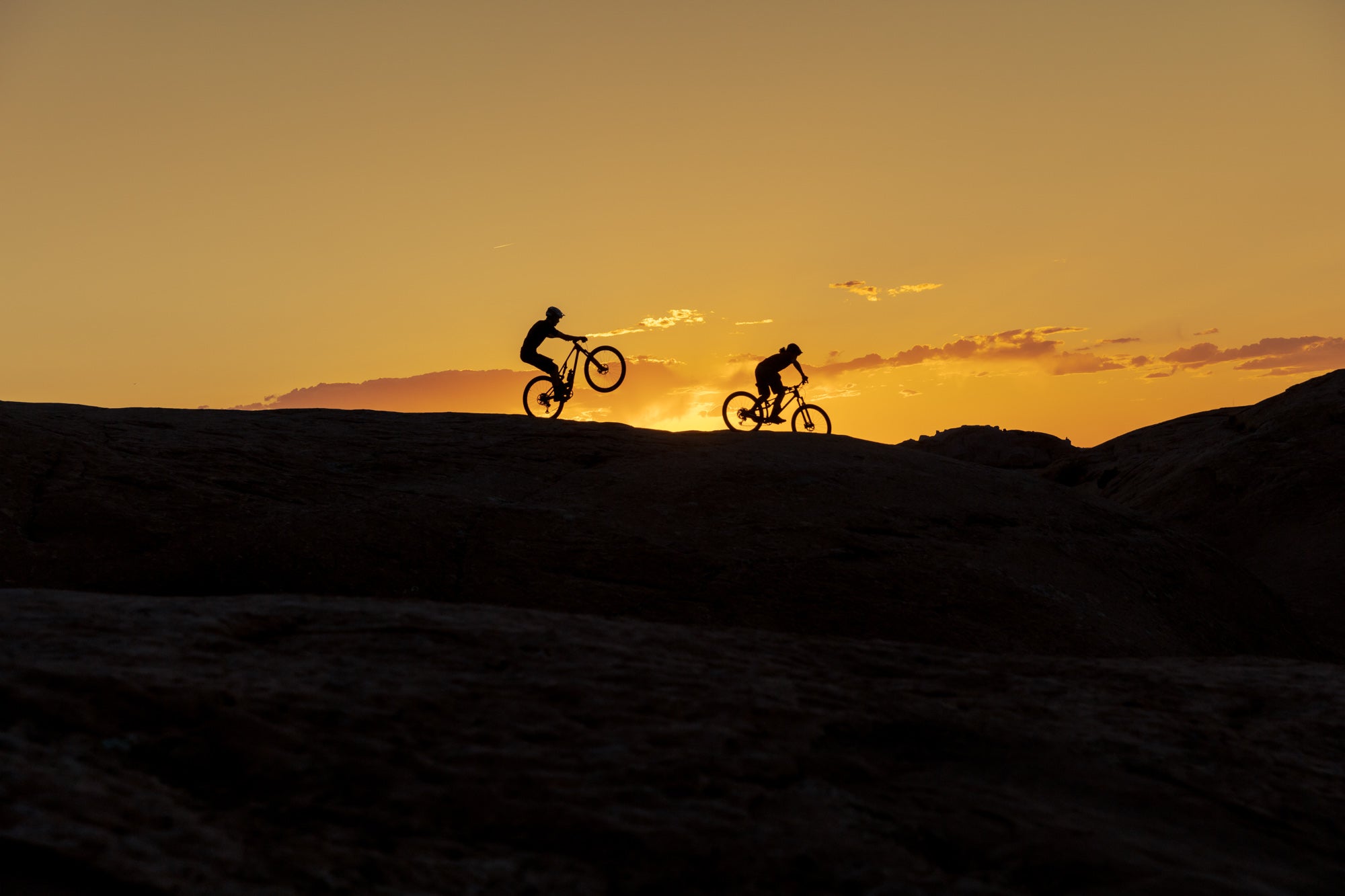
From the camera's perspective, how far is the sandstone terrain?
4043 millimetres

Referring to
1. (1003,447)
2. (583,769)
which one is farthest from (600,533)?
(1003,447)

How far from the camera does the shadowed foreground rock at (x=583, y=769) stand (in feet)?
12.8

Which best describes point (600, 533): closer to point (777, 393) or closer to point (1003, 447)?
point (777, 393)

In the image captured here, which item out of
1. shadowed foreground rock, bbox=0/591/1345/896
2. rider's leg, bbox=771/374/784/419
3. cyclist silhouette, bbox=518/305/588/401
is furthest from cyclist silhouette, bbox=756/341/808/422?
shadowed foreground rock, bbox=0/591/1345/896

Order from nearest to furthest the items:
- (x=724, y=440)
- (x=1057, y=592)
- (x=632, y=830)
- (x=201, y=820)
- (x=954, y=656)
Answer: (x=201, y=820), (x=632, y=830), (x=954, y=656), (x=1057, y=592), (x=724, y=440)

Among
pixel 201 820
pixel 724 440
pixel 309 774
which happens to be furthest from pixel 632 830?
pixel 724 440

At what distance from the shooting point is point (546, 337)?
2177 cm

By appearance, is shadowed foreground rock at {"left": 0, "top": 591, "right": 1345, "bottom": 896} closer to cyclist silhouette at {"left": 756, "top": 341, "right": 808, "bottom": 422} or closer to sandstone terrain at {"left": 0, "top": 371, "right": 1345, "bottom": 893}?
sandstone terrain at {"left": 0, "top": 371, "right": 1345, "bottom": 893}

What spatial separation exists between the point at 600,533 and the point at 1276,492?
1573 cm

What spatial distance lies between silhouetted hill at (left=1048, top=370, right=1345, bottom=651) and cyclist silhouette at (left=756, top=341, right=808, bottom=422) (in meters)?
8.08

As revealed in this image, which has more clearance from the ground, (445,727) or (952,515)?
(952,515)

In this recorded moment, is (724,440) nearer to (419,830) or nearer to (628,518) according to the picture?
(628,518)

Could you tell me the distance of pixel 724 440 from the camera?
49.9 feet

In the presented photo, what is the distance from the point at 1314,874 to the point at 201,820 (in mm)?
Result: 5114
